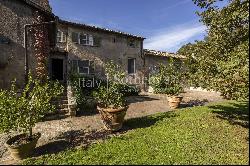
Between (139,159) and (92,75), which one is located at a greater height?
(92,75)

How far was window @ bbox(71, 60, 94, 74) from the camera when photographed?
67.9 ft

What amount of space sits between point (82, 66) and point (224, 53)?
14499 millimetres

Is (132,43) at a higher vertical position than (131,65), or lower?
higher

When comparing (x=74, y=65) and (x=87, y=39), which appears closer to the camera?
(x=74, y=65)

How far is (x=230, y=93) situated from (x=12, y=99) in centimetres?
740

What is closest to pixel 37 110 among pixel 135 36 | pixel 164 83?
pixel 164 83

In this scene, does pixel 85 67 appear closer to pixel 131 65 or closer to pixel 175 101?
pixel 131 65

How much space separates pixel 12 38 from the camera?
43.5ft

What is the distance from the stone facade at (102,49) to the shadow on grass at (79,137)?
1109cm

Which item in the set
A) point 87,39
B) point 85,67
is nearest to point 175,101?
point 85,67

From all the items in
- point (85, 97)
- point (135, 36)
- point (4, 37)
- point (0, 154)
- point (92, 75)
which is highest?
point (135, 36)

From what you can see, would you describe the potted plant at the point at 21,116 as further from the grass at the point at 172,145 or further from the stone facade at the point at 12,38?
the stone facade at the point at 12,38

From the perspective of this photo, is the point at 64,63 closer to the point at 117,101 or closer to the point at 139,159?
the point at 117,101

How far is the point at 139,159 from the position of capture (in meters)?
6.77
